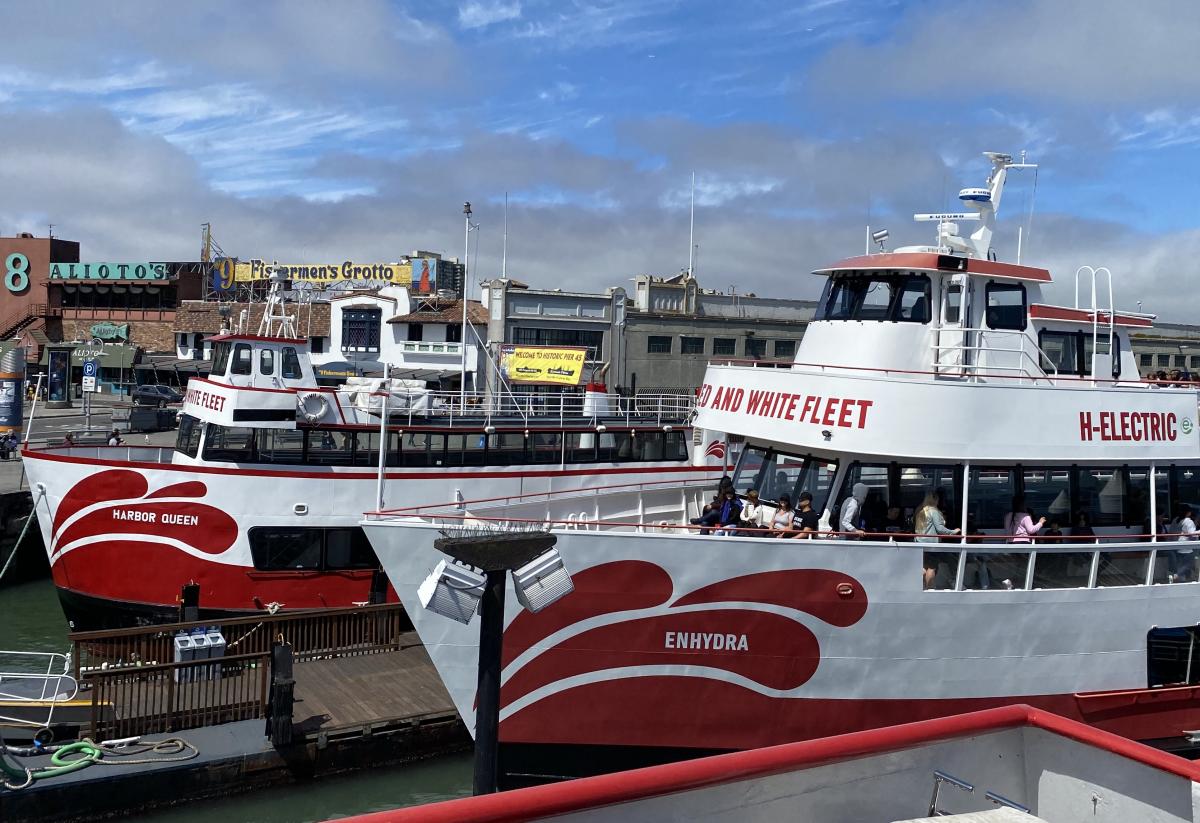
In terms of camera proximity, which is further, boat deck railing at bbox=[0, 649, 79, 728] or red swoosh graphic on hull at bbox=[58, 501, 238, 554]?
red swoosh graphic on hull at bbox=[58, 501, 238, 554]

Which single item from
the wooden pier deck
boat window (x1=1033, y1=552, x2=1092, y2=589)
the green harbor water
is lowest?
the green harbor water

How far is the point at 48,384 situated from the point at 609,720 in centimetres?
4675

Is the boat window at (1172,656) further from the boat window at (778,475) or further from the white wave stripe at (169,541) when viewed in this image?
the white wave stripe at (169,541)

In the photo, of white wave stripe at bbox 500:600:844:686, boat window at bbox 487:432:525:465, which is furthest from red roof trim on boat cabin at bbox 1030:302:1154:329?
boat window at bbox 487:432:525:465

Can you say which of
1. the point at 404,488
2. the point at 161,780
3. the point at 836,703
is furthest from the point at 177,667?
the point at 836,703

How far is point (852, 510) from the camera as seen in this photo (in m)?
12.6

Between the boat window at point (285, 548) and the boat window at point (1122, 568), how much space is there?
14.1 m

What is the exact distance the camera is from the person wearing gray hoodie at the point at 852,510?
41.3 ft

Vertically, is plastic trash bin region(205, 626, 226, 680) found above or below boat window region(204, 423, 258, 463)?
below

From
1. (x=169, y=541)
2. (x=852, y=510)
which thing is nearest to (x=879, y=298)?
(x=852, y=510)

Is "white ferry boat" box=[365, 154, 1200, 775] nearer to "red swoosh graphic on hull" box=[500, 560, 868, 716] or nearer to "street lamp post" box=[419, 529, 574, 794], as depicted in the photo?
"red swoosh graphic on hull" box=[500, 560, 868, 716]

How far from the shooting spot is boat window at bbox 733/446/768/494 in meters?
15.0

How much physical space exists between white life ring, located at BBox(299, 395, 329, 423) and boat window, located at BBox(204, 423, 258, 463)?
1.07 meters

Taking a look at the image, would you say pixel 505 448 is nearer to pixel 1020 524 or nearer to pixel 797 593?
pixel 797 593
